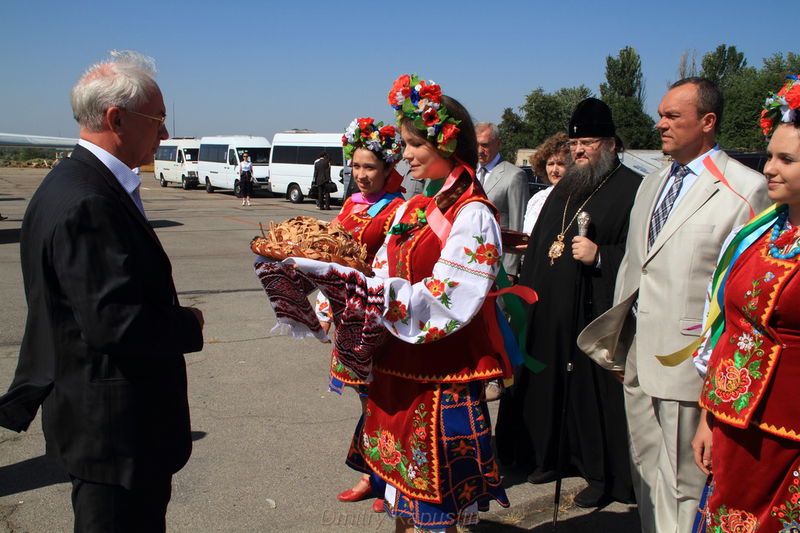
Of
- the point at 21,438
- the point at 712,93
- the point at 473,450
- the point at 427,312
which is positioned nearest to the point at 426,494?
the point at 473,450

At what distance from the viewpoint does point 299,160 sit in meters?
23.8

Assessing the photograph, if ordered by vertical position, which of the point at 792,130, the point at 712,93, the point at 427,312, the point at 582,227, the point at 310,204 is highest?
A: the point at 712,93

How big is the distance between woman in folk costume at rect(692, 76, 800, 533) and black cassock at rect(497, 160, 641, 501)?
1.44 metres

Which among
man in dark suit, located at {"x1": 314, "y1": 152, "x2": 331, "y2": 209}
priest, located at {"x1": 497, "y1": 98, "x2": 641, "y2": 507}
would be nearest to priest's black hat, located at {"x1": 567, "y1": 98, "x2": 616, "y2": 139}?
priest, located at {"x1": 497, "y1": 98, "x2": 641, "y2": 507}

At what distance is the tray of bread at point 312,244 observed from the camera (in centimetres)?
233

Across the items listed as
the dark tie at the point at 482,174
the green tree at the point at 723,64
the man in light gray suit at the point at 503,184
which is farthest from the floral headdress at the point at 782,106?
the green tree at the point at 723,64

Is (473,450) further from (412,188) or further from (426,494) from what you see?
(412,188)

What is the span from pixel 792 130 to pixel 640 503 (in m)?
1.99

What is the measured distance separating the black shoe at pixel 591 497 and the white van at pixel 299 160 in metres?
19.1

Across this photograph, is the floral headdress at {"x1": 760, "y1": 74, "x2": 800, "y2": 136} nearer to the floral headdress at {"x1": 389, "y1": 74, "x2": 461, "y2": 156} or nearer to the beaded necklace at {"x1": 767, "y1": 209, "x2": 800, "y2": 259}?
the beaded necklace at {"x1": 767, "y1": 209, "x2": 800, "y2": 259}

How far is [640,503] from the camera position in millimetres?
3270

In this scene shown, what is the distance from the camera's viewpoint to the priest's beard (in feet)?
12.5

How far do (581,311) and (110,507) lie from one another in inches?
106

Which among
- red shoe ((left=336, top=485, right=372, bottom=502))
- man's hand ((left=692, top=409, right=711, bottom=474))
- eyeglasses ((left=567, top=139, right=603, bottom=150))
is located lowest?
red shoe ((left=336, top=485, right=372, bottom=502))
